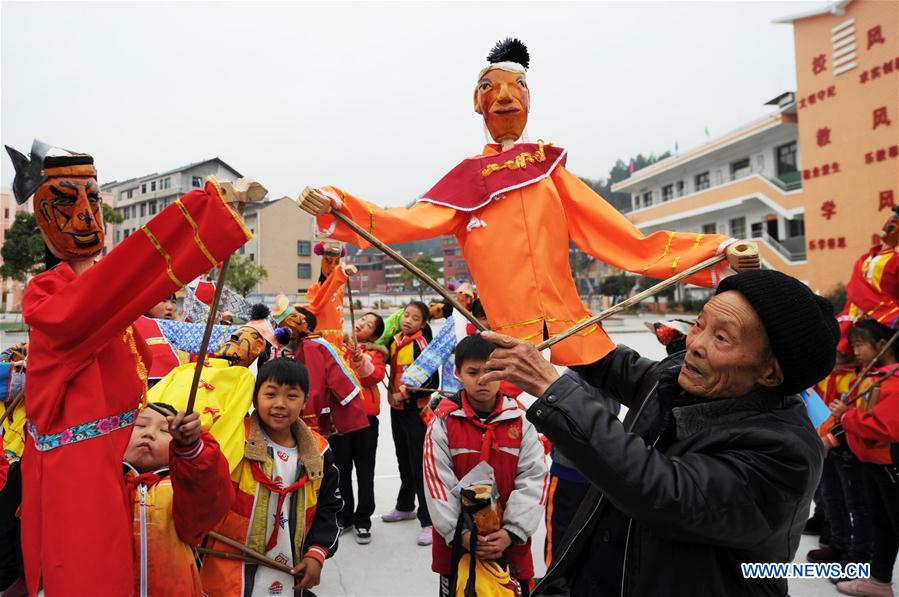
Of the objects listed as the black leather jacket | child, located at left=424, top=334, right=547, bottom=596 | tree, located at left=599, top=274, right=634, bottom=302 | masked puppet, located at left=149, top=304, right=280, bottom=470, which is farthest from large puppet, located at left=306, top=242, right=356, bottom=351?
tree, located at left=599, top=274, right=634, bottom=302

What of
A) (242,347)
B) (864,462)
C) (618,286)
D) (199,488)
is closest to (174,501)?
(199,488)

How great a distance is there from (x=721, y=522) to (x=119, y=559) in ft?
5.26

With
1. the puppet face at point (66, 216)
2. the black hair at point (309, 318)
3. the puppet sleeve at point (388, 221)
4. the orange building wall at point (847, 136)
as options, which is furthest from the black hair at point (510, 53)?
the orange building wall at point (847, 136)

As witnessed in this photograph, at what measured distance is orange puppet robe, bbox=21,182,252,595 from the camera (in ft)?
5.18

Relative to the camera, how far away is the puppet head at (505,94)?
2688mm

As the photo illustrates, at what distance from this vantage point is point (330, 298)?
5375mm

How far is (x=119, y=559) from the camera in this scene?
1.69 m

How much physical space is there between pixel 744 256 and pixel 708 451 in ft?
3.83

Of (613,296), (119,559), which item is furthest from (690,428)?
(613,296)

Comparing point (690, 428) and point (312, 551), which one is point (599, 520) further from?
point (312, 551)

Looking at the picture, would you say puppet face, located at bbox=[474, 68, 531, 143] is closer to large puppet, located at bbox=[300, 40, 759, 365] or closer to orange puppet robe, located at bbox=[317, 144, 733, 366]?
large puppet, located at bbox=[300, 40, 759, 365]

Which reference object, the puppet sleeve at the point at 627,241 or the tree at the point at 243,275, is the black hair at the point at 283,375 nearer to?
the puppet sleeve at the point at 627,241

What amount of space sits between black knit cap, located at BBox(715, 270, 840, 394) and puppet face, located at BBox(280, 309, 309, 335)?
3.77m

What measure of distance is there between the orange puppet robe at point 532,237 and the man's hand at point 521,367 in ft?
3.10
